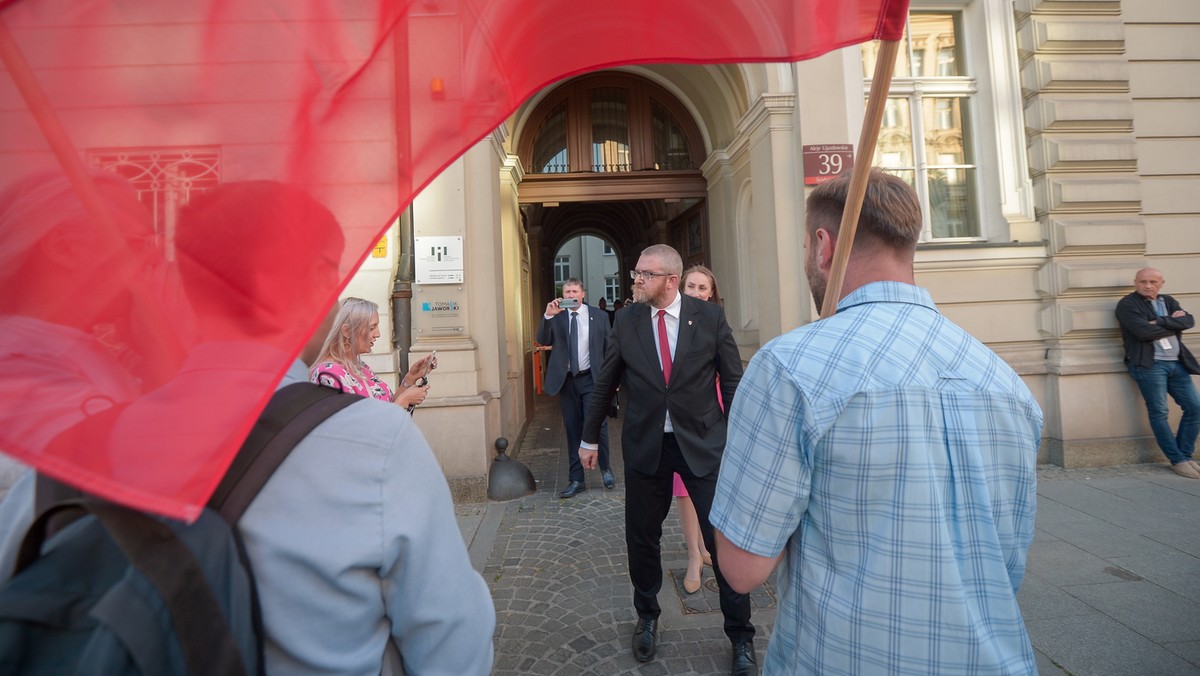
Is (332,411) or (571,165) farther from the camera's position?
(571,165)

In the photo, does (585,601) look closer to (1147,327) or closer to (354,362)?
(354,362)

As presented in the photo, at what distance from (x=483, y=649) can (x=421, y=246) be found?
5.23m

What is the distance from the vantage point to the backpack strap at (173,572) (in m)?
0.71

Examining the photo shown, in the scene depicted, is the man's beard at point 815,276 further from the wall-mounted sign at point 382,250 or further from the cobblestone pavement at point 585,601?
the wall-mounted sign at point 382,250

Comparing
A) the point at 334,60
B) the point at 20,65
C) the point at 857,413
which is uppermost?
the point at 334,60

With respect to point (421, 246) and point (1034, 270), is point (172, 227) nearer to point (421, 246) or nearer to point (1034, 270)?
point (421, 246)

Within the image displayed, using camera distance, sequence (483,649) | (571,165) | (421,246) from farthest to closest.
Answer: (571,165) < (421,246) < (483,649)

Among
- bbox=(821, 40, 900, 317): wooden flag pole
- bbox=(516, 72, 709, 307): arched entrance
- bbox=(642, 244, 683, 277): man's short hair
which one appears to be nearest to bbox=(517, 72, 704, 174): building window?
bbox=(516, 72, 709, 307): arched entrance

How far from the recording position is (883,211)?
1.29 meters

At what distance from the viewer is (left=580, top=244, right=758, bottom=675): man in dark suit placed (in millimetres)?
2982

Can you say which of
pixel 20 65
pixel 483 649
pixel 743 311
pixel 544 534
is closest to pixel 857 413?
pixel 483 649

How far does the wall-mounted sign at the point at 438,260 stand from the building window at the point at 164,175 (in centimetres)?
502

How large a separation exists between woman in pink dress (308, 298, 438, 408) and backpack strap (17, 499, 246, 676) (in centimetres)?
216

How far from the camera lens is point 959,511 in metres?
1.19
